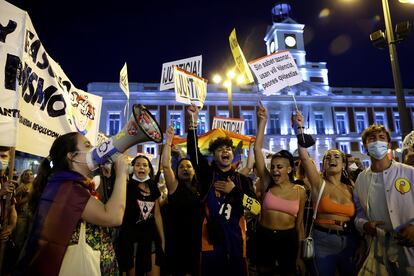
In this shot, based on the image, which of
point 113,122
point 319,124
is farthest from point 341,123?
point 113,122

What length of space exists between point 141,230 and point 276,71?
337cm

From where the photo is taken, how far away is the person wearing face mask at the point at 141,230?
4438 millimetres

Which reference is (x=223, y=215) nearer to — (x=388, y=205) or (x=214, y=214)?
(x=214, y=214)

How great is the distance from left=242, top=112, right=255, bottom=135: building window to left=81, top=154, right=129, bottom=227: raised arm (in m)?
37.6

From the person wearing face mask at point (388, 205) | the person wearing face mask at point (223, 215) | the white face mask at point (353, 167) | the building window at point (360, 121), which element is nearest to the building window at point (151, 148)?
the building window at point (360, 121)

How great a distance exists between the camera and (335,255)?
379cm

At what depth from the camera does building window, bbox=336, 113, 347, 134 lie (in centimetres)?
4203

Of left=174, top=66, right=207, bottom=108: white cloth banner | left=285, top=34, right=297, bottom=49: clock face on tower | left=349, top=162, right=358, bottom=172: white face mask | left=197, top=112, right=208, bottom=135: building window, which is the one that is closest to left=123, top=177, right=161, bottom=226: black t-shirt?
left=174, top=66, right=207, bottom=108: white cloth banner

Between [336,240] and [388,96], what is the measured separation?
1799 inches

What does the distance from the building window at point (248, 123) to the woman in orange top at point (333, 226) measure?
35794mm

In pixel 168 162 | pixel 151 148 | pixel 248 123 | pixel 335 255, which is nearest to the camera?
pixel 335 255

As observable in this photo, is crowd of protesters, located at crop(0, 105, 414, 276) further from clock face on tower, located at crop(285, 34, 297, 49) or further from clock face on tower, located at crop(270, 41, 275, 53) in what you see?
clock face on tower, located at crop(270, 41, 275, 53)

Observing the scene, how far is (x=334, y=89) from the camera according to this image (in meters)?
43.6

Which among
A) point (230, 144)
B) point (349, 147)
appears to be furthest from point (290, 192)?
point (349, 147)
